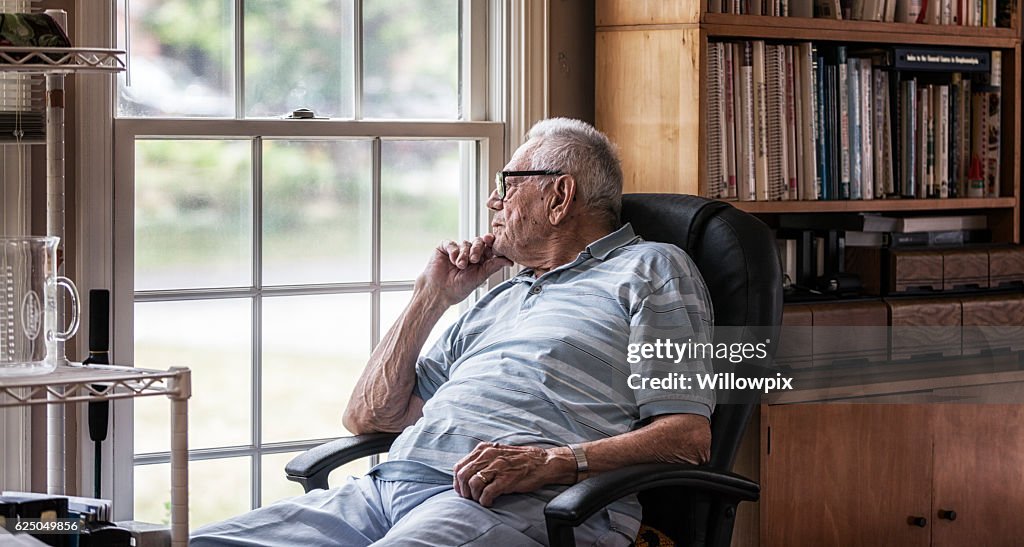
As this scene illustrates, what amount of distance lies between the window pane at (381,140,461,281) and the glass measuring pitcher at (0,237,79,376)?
1.19 meters

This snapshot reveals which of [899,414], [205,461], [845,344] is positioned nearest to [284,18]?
[205,461]

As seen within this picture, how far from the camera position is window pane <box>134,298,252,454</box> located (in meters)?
2.62

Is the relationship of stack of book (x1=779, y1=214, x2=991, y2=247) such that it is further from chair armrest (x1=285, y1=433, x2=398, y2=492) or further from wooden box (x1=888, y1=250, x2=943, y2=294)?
chair armrest (x1=285, y1=433, x2=398, y2=492)

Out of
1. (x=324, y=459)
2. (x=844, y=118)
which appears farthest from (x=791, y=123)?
(x=324, y=459)

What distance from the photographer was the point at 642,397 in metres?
2.03

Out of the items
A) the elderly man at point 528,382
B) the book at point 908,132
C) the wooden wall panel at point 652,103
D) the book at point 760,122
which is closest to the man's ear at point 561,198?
the elderly man at point 528,382

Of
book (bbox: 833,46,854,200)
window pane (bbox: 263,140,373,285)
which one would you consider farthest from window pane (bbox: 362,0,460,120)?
book (bbox: 833,46,854,200)

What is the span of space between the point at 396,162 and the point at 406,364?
0.61m

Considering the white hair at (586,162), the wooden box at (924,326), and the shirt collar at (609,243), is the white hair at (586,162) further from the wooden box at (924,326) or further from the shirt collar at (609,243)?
the wooden box at (924,326)

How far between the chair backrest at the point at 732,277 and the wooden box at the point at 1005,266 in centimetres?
Answer: 109

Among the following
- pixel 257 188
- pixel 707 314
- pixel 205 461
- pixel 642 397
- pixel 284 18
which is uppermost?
pixel 284 18

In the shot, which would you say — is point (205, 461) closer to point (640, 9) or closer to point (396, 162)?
point (396, 162)

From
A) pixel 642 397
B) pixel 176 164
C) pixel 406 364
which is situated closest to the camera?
pixel 642 397

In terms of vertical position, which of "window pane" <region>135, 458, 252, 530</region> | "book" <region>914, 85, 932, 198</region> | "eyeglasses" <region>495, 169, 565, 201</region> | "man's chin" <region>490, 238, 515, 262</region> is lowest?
"window pane" <region>135, 458, 252, 530</region>
